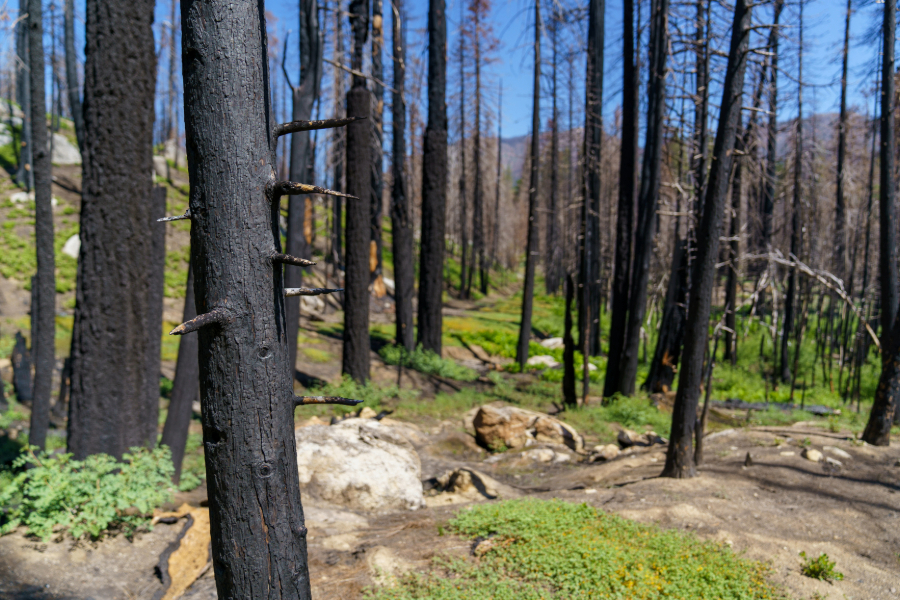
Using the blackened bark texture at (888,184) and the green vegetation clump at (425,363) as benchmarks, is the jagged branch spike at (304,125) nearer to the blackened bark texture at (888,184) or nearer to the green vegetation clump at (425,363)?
the blackened bark texture at (888,184)

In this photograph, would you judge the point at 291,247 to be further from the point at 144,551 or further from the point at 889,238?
the point at 889,238

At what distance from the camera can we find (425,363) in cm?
1349

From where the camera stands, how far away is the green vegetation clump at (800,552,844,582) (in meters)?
3.88

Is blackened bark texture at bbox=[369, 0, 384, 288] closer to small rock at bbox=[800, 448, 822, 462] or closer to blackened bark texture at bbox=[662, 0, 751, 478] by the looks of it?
blackened bark texture at bbox=[662, 0, 751, 478]

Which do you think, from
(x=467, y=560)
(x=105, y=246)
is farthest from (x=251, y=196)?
(x=105, y=246)

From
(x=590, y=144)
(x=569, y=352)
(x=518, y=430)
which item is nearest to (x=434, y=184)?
(x=590, y=144)

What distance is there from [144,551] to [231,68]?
13.3 feet

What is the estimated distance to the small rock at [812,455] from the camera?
6.75m

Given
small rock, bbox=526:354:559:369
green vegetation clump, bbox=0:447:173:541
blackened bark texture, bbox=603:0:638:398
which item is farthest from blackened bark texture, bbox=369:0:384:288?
green vegetation clump, bbox=0:447:173:541

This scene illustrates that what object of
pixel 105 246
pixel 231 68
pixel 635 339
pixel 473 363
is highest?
pixel 231 68

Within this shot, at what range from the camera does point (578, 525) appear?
15.1ft

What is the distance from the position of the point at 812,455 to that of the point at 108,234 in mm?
8248

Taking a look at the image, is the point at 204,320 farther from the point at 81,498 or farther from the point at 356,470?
the point at 356,470

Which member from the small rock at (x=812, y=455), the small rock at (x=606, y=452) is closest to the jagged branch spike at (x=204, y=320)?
the small rock at (x=606, y=452)
